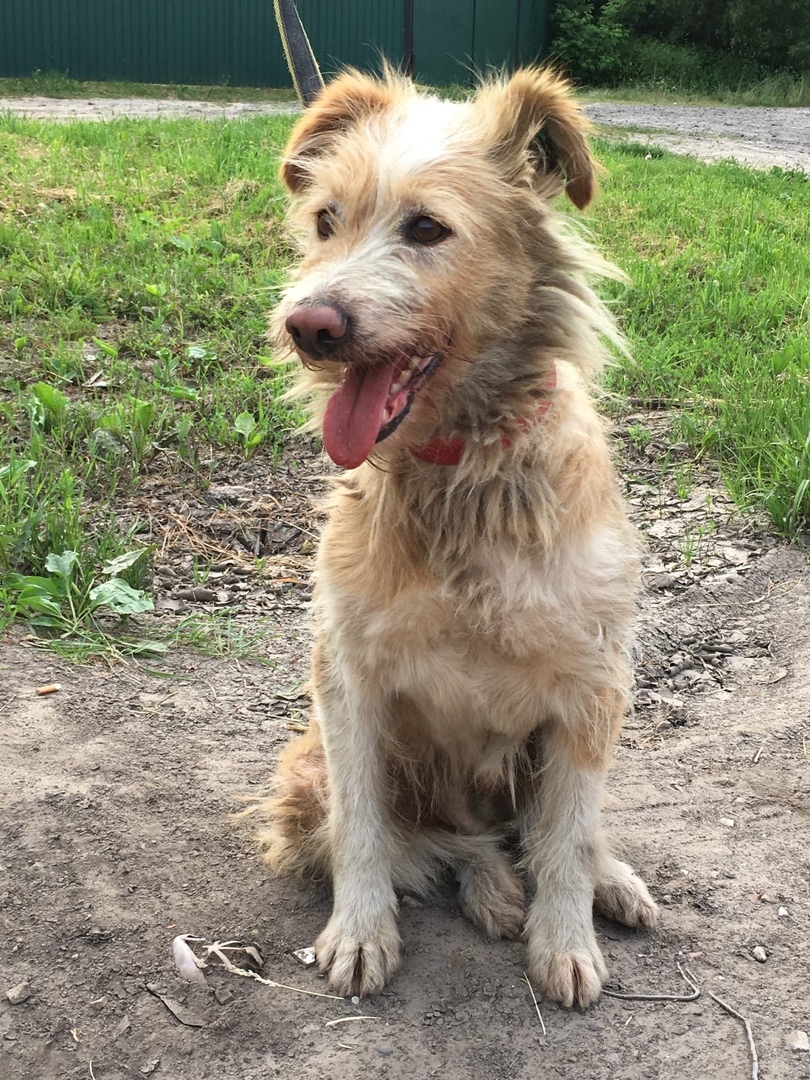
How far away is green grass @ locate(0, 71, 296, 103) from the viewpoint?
16.2 m

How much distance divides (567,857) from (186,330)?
14.5 feet

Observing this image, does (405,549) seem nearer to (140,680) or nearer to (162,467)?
(140,680)

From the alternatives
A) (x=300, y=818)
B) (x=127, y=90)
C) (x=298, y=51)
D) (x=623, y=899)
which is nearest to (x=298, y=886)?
(x=300, y=818)

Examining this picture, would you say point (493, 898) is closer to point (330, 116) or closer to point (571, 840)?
point (571, 840)

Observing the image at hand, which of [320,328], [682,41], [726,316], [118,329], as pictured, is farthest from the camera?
[682,41]

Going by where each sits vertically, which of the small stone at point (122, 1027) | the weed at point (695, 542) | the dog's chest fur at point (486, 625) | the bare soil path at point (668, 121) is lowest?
the weed at point (695, 542)

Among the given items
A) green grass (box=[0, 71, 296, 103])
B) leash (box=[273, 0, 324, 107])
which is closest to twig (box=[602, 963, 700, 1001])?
leash (box=[273, 0, 324, 107])

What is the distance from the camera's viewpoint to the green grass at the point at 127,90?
16.2m

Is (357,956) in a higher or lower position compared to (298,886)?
higher

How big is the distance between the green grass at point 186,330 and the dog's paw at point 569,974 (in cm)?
196

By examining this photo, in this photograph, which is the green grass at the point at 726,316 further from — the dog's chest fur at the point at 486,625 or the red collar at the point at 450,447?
the dog's chest fur at the point at 486,625

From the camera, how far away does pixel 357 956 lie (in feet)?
7.93

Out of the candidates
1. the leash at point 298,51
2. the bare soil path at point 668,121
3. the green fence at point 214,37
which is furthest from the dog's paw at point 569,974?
the green fence at point 214,37

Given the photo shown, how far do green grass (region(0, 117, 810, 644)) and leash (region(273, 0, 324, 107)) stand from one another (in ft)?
3.01
